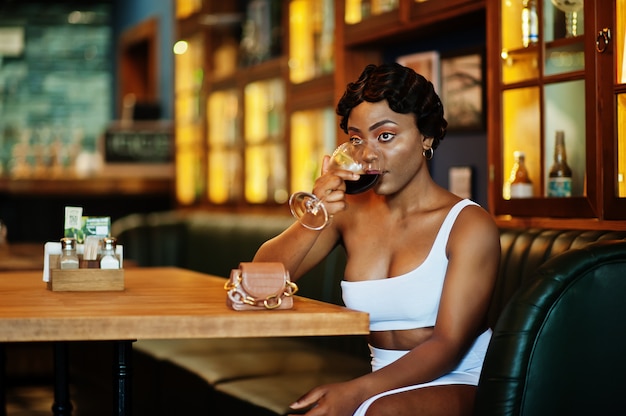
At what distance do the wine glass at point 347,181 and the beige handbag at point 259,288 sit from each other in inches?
7.7

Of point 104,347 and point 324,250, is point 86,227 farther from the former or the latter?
point 104,347

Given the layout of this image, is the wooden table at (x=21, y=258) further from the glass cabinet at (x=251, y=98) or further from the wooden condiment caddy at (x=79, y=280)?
the wooden condiment caddy at (x=79, y=280)

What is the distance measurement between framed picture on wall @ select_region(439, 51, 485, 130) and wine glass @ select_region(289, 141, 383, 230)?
1.91 metres

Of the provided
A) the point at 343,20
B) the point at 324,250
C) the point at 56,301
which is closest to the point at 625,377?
the point at 324,250

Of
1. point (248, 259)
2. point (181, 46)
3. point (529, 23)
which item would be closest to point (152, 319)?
point (529, 23)

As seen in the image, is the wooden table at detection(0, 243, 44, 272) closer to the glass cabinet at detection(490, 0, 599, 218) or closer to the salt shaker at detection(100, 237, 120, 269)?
the salt shaker at detection(100, 237, 120, 269)

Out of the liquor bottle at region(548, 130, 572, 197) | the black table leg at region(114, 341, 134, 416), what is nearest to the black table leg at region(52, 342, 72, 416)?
the black table leg at region(114, 341, 134, 416)

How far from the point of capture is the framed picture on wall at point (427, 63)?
443 cm

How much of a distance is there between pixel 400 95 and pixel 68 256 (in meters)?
0.96

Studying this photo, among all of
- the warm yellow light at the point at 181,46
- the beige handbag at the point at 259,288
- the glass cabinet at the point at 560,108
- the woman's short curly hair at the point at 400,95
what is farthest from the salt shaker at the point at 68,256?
the warm yellow light at the point at 181,46

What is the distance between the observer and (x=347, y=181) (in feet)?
7.56

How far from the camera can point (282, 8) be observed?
19.3 ft

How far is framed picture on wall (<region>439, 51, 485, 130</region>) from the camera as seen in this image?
13.6 ft

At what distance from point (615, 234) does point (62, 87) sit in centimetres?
914
